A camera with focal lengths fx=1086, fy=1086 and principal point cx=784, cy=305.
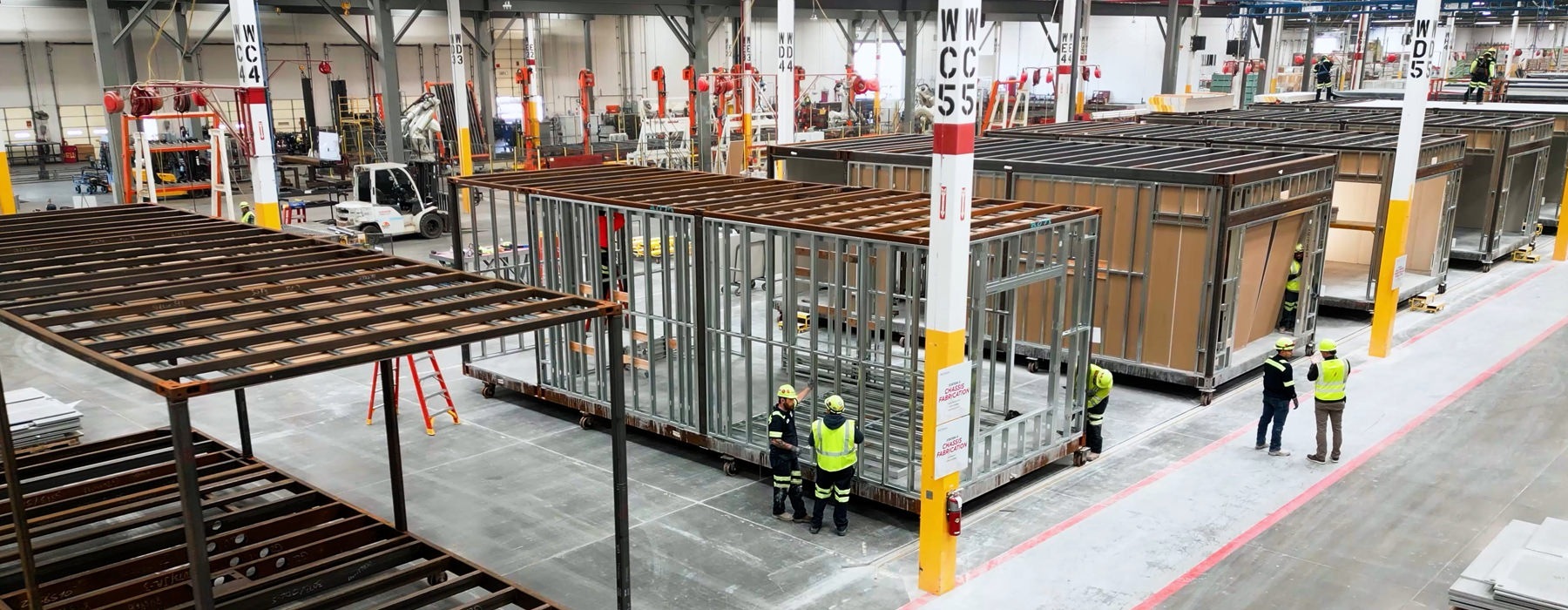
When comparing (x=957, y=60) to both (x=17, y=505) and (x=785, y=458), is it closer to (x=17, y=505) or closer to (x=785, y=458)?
(x=785, y=458)

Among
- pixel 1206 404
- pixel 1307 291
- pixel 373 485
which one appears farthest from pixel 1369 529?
pixel 373 485

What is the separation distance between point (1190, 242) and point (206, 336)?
1263 centimetres

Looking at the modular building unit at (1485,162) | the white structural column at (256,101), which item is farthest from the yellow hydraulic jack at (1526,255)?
the white structural column at (256,101)

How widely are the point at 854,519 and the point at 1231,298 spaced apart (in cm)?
731

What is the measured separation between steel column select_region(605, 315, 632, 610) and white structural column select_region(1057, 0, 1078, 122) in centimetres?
3358

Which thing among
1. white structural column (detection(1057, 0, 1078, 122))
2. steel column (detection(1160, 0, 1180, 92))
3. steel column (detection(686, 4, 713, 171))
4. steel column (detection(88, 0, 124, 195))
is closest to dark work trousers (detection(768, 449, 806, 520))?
steel column (detection(88, 0, 124, 195))

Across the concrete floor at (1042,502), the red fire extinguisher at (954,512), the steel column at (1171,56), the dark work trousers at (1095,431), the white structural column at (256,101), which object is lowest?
the concrete floor at (1042,502)

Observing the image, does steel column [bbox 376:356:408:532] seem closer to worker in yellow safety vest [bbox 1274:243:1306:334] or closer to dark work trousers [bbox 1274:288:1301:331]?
worker in yellow safety vest [bbox 1274:243:1306:334]

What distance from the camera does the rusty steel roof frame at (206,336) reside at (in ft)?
22.2

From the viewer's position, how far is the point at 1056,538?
11.1m

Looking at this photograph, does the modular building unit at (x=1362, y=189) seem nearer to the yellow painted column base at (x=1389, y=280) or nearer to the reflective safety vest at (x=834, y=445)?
the yellow painted column base at (x=1389, y=280)

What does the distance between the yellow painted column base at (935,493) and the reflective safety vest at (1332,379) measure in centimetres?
576

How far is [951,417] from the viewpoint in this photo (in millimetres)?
9531

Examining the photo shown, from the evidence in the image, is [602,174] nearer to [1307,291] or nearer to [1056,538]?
[1056,538]
